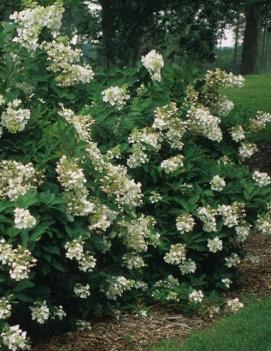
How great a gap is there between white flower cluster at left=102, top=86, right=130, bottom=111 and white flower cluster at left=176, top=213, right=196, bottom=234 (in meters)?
1.11

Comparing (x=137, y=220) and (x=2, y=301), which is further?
(x=137, y=220)

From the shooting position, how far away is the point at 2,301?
14.8 ft

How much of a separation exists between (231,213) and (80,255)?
68.8 inches

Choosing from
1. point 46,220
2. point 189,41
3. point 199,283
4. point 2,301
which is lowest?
point 199,283

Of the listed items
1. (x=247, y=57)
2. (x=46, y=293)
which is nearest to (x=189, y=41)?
(x=46, y=293)

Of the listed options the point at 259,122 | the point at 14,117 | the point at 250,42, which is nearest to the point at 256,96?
the point at 250,42

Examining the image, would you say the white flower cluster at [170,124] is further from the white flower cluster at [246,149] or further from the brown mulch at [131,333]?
the brown mulch at [131,333]

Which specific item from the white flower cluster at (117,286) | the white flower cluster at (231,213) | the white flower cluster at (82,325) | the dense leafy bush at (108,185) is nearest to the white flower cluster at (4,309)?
the dense leafy bush at (108,185)

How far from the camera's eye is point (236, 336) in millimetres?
5156

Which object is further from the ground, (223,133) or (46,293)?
(223,133)

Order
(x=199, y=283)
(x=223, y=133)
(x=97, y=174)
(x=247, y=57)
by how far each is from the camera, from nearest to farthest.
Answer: (x=97, y=174) < (x=199, y=283) < (x=223, y=133) < (x=247, y=57)

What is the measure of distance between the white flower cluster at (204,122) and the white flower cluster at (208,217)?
2.65 feet

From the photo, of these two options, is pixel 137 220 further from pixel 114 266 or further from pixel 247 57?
pixel 247 57

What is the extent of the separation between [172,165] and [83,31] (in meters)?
8.53
